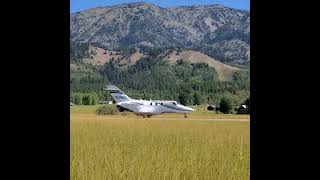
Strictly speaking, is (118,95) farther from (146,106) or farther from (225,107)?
(225,107)

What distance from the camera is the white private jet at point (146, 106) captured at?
240ft

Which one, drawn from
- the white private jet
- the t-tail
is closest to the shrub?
the white private jet

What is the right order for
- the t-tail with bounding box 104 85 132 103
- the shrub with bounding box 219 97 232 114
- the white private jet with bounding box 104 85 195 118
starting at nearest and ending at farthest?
the white private jet with bounding box 104 85 195 118 → the t-tail with bounding box 104 85 132 103 → the shrub with bounding box 219 97 232 114

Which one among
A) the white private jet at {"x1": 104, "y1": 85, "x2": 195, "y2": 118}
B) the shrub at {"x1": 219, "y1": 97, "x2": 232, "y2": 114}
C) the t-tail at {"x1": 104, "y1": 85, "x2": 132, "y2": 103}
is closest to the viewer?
the white private jet at {"x1": 104, "y1": 85, "x2": 195, "y2": 118}

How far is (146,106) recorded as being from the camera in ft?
240

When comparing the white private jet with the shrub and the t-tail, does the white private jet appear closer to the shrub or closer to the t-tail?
the t-tail

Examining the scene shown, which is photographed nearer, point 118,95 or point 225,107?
point 118,95

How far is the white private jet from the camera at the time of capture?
7300 centimetres

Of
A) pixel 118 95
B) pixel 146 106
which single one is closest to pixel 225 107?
pixel 118 95

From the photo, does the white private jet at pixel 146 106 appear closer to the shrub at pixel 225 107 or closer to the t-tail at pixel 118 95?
the t-tail at pixel 118 95

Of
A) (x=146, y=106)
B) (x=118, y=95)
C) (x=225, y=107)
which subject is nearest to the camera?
(x=146, y=106)

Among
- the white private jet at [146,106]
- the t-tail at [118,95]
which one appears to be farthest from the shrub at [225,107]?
the t-tail at [118,95]
